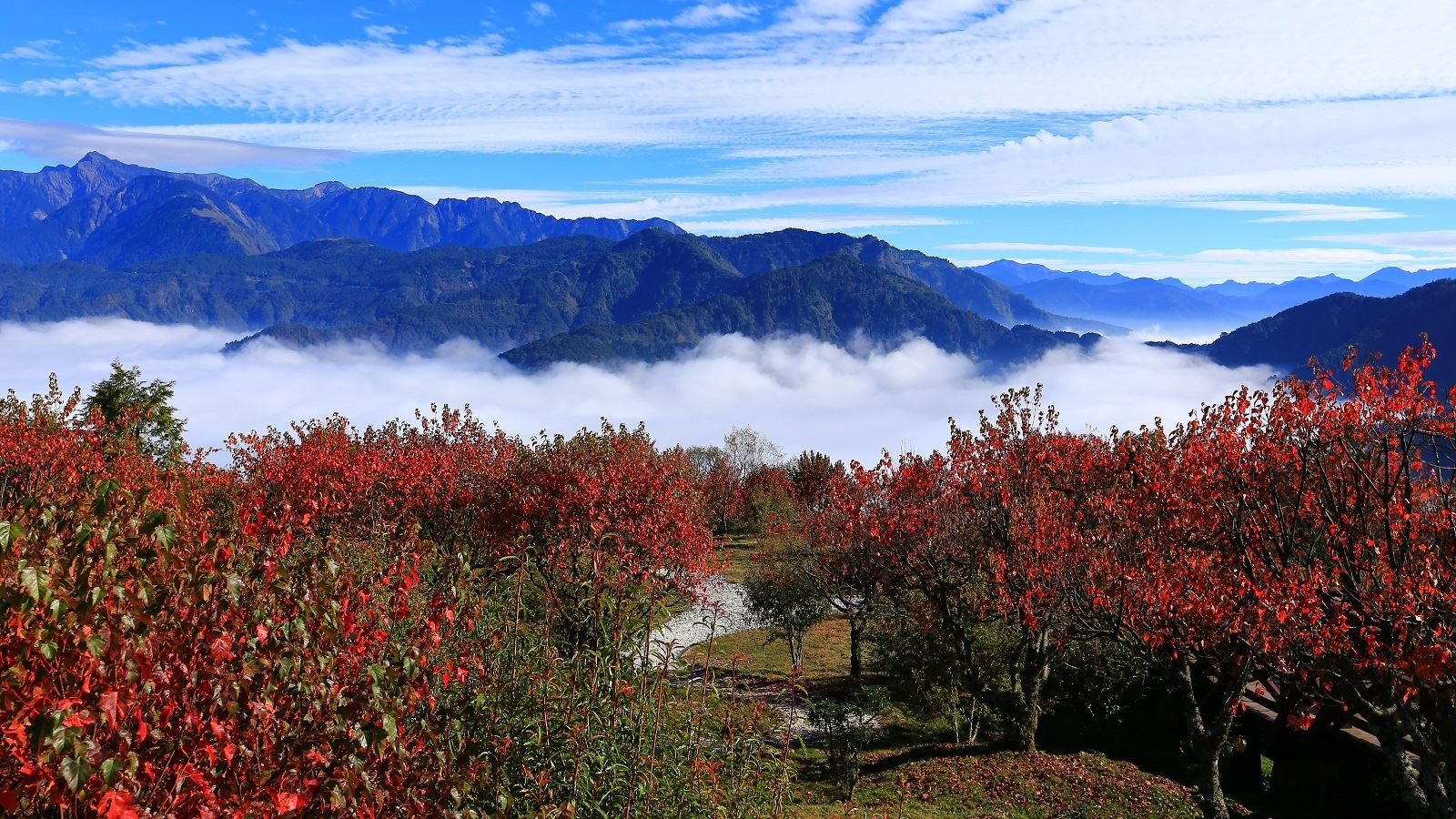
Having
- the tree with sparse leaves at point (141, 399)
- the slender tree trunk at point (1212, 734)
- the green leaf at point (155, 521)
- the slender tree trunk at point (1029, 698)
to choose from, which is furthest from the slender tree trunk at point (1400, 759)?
the tree with sparse leaves at point (141, 399)

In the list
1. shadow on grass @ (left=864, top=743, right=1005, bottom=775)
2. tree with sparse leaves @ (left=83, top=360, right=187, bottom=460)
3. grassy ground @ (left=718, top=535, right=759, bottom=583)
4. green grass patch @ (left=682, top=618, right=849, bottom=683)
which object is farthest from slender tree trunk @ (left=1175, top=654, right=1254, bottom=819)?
tree with sparse leaves @ (left=83, top=360, right=187, bottom=460)

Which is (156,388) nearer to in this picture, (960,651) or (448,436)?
(448,436)

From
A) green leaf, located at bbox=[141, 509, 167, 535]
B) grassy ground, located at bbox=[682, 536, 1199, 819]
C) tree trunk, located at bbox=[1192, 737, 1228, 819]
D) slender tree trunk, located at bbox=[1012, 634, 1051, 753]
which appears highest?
green leaf, located at bbox=[141, 509, 167, 535]

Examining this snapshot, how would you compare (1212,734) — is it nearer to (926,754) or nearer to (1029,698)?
(1029,698)

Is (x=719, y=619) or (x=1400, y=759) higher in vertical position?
(x=1400, y=759)

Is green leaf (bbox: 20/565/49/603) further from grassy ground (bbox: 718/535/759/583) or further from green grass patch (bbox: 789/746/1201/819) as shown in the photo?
grassy ground (bbox: 718/535/759/583)

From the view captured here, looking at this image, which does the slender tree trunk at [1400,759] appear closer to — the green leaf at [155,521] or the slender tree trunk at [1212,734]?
the slender tree trunk at [1212,734]

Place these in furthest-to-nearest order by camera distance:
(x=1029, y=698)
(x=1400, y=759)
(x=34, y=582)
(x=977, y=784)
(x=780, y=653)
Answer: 1. (x=780, y=653)
2. (x=1029, y=698)
3. (x=977, y=784)
4. (x=1400, y=759)
5. (x=34, y=582)

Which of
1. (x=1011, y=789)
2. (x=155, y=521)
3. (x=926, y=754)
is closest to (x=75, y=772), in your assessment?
(x=155, y=521)

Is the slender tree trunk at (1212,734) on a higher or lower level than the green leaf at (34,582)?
lower

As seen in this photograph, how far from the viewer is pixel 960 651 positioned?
2442 centimetres

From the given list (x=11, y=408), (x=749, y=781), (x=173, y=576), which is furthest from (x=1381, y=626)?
(x=11, y=408)

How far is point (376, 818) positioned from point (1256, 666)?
55.5ft


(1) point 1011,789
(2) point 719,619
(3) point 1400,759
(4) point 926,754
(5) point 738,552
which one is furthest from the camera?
(5) point 738,552
